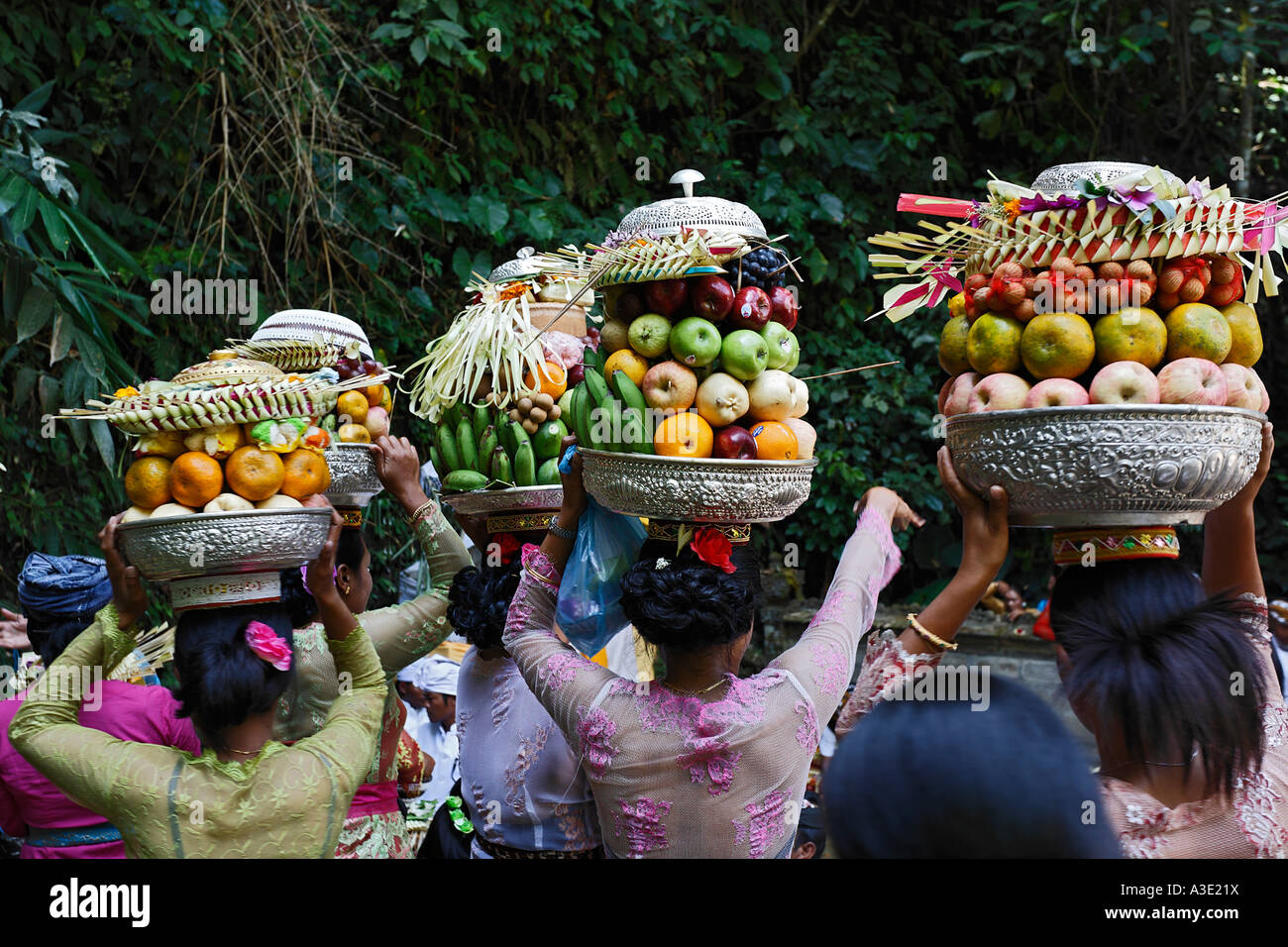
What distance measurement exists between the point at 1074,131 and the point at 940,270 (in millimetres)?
5756

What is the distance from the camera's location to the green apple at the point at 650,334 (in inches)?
87.7

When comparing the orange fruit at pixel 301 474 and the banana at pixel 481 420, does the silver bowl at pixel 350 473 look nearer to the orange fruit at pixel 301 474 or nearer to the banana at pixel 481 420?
the banana at pixel 481 420

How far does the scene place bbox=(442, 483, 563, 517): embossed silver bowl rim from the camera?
2.73m

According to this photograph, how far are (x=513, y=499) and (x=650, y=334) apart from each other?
28.2 inches

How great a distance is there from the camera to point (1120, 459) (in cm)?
186

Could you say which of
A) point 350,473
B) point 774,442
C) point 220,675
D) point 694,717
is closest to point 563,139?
point 350,473

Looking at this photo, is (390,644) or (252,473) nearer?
(252,473)

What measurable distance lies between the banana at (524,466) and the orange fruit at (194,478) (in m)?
0.78

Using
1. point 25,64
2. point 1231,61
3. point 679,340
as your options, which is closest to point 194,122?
point 25,64

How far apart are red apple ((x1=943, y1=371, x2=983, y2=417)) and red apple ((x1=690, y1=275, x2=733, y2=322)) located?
0.49 metres

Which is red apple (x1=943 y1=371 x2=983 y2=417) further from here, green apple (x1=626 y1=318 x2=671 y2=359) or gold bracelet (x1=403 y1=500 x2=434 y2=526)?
gold bracelet (x1=403 y1=500 x2=434 y2=526)

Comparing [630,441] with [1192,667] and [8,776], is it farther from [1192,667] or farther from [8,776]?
[8,776]

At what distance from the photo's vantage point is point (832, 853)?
1375 mm

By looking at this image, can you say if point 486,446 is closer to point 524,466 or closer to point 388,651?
point 524,466
